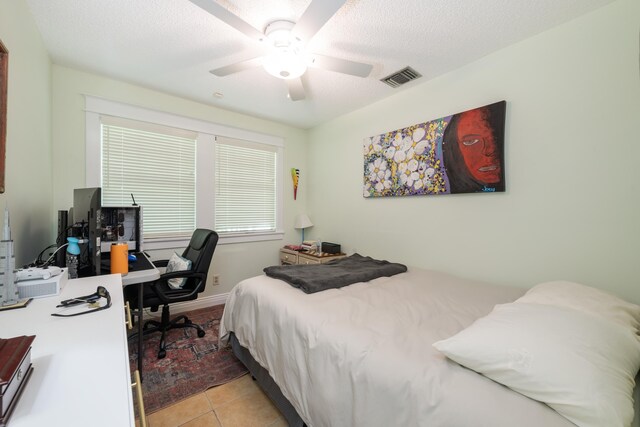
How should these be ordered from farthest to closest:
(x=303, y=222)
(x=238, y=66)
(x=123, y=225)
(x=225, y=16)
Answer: (x=303, y=222), (x=123, y=225), (x=238, y=66), (x=225, y=16)

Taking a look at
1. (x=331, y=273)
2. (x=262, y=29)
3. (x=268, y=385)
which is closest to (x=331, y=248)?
(x=331, y=273)

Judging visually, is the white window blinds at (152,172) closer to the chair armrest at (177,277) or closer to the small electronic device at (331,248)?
the chair armrest at (177,277)

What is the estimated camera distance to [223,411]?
155 cm

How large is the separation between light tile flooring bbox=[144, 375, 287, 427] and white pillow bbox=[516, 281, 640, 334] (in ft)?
5.11

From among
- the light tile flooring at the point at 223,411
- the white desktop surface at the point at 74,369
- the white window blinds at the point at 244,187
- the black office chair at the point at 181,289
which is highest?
the white window blinds at the point at 244,187

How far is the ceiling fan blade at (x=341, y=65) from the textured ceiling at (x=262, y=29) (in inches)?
8.2

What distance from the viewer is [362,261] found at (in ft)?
8.32

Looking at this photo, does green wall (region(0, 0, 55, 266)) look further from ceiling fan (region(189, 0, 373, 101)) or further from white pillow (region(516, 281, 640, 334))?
white pillow (region(516, 281, 640, 334))

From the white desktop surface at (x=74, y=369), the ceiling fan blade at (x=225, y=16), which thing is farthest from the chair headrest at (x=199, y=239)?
the ceiling fan blade at (x=225, y=16)

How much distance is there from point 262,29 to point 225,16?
49 centimetres

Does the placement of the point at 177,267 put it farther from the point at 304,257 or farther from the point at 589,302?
the point at 589,302

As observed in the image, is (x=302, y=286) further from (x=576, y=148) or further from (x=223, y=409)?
(x=576, y=148)

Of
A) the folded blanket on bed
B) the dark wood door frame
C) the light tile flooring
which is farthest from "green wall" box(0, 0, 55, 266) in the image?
the folded blanket on bed

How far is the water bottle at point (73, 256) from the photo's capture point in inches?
59.5
